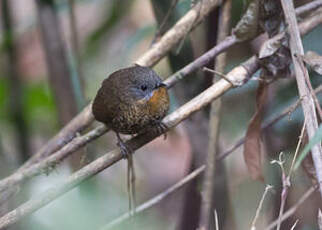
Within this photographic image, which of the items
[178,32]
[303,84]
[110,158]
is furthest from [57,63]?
[303,84]

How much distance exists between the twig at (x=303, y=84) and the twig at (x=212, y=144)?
50cm

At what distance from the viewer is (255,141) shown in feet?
9.50

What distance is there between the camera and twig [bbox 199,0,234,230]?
9.67 ft

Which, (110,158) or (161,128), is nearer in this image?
(110,158)

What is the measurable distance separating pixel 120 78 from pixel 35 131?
1.96m

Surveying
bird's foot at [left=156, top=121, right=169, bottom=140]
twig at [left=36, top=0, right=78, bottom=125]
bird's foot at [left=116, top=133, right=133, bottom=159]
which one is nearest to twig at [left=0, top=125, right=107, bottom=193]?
bird's foot at [left=116, top=133, right=133, bottom=159]

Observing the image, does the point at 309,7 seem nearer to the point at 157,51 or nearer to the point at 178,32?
the point at 178,32

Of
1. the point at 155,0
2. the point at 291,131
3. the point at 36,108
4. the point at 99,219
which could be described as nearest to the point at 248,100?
the point at 291,131

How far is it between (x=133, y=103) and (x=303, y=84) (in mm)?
976

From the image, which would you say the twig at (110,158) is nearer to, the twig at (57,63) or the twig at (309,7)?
the twig at (309,7)

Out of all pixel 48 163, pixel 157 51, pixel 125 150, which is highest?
pixel 157 51

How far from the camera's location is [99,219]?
2258mm

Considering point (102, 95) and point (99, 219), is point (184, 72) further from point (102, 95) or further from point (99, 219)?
point (99, 219)

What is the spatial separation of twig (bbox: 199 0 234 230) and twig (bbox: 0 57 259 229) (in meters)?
0.26
